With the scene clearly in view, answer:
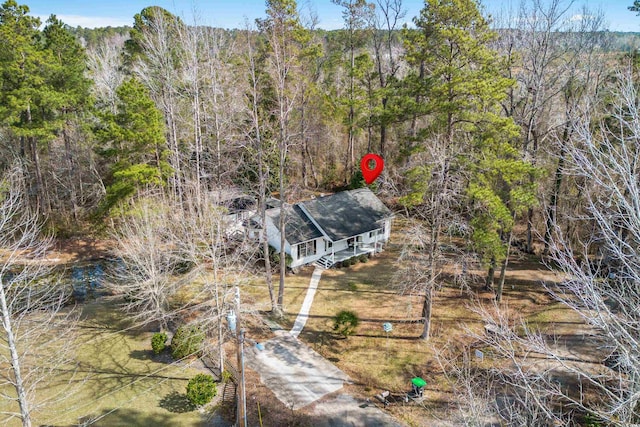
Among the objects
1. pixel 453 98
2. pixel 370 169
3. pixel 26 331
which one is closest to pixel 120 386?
pixel 26 331

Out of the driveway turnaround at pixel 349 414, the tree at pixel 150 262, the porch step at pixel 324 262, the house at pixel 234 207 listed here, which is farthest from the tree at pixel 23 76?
the driveway turnaround at pixel 349 414

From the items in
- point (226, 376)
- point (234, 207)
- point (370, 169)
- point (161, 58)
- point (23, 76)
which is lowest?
point (226, 376)

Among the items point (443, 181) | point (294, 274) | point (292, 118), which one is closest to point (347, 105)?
point (292, 118)

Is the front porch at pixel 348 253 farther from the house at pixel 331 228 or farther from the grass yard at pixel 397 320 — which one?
the grass yard at pixel 397 320

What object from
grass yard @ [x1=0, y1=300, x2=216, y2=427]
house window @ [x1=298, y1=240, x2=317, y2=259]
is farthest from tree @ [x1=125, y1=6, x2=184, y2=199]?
grass yard @ [x1=0, y1=300, x2=216, y2=427]

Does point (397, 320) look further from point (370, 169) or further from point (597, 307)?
point (370, 169)

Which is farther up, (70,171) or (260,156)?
(260,156)

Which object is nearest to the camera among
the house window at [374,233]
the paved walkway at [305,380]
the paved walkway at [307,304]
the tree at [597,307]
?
the tree at [597,307]
